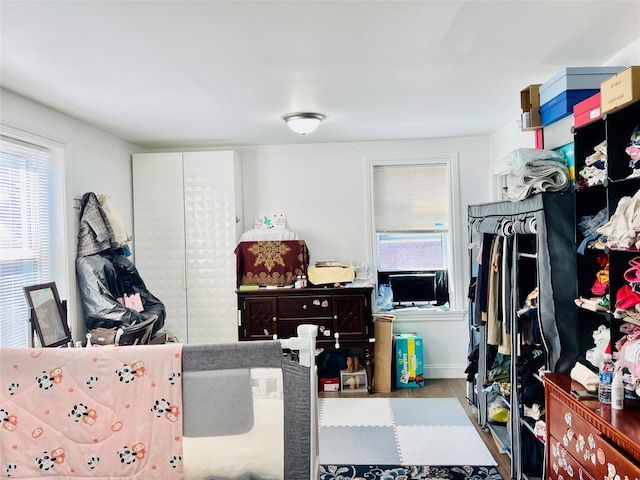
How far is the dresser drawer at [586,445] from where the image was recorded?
65.7 inches

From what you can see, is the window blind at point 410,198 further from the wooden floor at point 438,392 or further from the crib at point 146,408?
the crib at point 146,408

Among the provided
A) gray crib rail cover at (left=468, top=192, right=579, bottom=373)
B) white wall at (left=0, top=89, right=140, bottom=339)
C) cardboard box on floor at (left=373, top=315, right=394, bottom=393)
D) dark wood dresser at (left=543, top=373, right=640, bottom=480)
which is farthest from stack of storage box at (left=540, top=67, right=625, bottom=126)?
white wall at (left=0, top=89, right=140, bottom=339)

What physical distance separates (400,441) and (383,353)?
1.17 meters

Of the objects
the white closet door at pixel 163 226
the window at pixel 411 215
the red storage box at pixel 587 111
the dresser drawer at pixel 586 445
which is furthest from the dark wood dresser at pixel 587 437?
the white closet door at pixel 163 226

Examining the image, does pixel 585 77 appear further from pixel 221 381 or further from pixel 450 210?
pixel 450 210

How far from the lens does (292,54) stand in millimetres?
2406

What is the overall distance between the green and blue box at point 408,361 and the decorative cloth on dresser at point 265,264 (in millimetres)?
1245

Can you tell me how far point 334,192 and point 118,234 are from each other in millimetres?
2162

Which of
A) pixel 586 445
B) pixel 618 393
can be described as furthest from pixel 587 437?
pixel 618 393

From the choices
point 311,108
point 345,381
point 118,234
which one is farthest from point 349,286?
point 118,234

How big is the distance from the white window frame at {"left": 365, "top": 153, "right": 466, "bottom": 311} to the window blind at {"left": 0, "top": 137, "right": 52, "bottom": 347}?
9.55 ft

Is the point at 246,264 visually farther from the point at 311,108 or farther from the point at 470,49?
the point at 470,49

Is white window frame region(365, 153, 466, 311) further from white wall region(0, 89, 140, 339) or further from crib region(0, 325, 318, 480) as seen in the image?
crib region(0, 325, 318, 480)

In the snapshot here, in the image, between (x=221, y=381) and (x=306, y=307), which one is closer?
(x=221, y=381)
